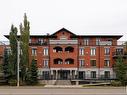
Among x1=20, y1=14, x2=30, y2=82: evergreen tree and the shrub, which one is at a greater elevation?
x1=20, y1=14, x2=30, y2=82: evergreen tree

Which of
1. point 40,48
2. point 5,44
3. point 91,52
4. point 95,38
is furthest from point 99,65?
point 5,44

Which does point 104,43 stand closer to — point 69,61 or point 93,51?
point 93,51

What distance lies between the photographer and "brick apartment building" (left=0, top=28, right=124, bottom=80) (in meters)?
72.8

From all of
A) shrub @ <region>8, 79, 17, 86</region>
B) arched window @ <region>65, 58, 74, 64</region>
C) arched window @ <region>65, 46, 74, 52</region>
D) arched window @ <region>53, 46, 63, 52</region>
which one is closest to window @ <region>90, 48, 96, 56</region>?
arched window @ <region>65, 46, 74, 52</region>

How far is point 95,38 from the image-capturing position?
3145 inches

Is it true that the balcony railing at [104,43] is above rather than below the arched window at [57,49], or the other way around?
above

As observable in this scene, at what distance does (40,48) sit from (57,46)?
4.26 metres

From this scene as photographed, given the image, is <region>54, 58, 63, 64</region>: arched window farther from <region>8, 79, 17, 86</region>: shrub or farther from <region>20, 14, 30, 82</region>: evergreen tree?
<region>8, 79, 17, 86</region>: shrub

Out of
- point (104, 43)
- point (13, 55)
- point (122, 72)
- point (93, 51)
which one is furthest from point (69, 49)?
point (13, 55)

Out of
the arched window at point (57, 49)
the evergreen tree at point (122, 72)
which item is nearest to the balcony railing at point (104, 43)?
the arched window at point (57, 49)

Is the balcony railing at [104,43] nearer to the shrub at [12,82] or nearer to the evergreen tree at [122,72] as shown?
the evergreen tree at [122,72]

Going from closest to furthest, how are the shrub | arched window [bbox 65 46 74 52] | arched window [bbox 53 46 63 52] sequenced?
the shrub
arched window [bbox 65 46 74 52]
arched window [bbox 53 46 63 52]

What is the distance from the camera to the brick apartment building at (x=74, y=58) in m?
72.8

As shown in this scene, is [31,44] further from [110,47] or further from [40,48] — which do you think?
[110,47]
